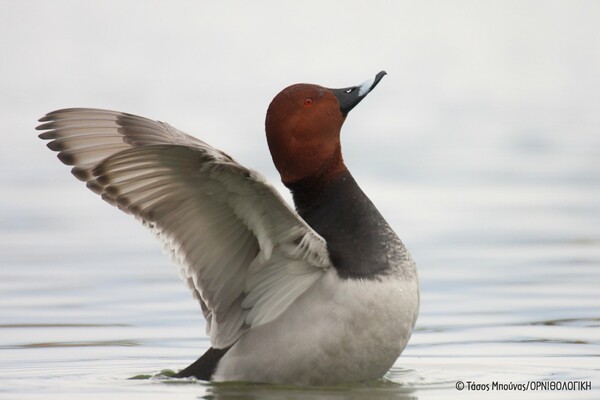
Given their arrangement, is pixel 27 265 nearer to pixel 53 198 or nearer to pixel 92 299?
pixel 92 299

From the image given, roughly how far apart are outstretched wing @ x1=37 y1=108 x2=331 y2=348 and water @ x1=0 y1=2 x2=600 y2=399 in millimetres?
423

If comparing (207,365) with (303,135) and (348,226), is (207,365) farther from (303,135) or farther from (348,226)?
(303,135)

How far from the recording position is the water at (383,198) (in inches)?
297

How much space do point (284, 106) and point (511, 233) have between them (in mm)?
4985

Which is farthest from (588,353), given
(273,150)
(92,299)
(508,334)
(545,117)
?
(545,117)

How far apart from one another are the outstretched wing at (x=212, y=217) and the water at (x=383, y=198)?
42 centimetres

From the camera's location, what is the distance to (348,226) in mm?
6820

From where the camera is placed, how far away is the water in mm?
7547

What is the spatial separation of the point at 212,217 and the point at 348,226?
728mm

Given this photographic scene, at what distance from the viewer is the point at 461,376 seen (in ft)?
23.2

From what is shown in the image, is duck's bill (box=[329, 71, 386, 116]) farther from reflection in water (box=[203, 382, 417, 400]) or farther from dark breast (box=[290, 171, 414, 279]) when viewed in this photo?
reflection in water (box=[203, 382, 417, 400])

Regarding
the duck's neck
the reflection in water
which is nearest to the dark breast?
the duck's neck

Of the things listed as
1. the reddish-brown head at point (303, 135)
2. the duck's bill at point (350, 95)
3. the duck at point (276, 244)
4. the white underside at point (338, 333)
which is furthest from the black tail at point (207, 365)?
the duck's bill at point (350, 95)

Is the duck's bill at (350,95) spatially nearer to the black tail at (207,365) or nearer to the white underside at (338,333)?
the white underside at (338,333)
